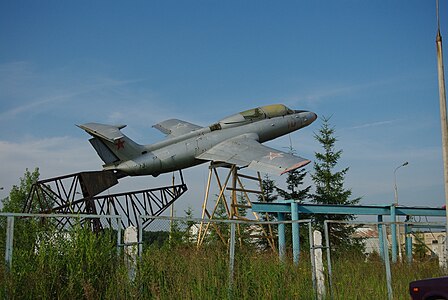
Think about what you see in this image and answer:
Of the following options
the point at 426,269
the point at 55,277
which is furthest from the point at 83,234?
the point at 426,269

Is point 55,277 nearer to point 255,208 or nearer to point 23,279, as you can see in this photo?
point 23,279

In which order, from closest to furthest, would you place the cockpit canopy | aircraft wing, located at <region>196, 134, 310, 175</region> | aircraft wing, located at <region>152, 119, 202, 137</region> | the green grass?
1. the green grass
2. aircraft wing, located at <region>196, 134, 310, 175</region>
3. the cockpit canopy
4. aircraft wing, located at <region>152, 119, 202, 137</region>

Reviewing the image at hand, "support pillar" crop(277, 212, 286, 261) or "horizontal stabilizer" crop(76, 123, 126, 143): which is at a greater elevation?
"horizontal stabilizer" crop(76, 123, 126, 143)

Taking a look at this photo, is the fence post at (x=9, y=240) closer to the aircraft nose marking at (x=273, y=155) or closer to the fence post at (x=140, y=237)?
the fence post at (x=140, y=237)

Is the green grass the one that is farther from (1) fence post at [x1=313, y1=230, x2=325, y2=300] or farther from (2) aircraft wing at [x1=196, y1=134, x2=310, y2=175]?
(2) aircraft wing at [x1=196, y1=134, x2=310, y2=175]

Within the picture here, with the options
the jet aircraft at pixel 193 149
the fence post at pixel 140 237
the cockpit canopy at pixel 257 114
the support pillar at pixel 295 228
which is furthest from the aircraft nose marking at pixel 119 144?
the fence post at pixel 140 237

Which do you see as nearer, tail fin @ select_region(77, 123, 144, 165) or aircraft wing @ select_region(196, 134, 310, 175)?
aircraft wing @ select_region(196, 134, 310, 175)

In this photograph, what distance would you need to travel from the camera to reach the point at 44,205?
20.0m

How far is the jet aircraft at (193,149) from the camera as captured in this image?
67.3 feet

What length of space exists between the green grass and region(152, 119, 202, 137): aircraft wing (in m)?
14.0

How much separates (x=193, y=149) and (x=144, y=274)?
11.8m

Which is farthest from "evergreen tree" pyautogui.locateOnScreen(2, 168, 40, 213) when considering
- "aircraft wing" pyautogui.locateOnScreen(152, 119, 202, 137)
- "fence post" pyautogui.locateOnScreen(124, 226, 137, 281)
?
"fence post" pyautogui.locateOnScreen(124, 226, 137, 281)

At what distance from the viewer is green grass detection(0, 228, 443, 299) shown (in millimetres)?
9031

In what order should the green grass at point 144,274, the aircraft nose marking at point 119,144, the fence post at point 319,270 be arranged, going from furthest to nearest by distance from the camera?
the aircraft nose marking at point 119,144 < the fence post at point 319,270 < the green grass at point 144,274
